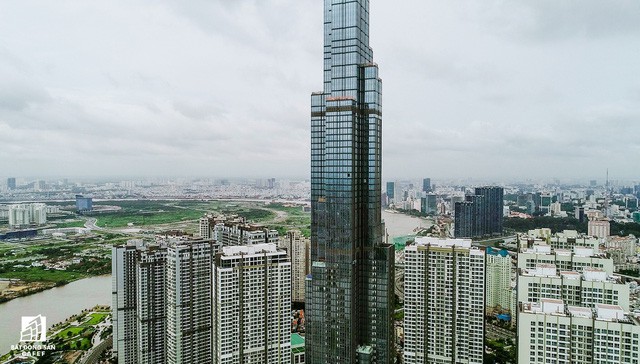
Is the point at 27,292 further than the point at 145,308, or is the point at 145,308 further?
the point at 27,292

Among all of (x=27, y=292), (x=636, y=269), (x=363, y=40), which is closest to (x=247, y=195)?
(x=27, y=292)

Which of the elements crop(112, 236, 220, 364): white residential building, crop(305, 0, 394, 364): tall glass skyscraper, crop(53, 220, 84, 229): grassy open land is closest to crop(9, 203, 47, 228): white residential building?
crop(53, 220, 84, 229): grassy open land

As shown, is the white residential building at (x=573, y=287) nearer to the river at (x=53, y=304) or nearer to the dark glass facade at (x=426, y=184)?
the river at (x=53, y=304)

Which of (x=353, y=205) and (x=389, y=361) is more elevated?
(x=353, y=205)

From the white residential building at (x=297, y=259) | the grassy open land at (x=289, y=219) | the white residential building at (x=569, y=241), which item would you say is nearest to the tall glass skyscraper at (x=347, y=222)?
the white residential building at (x=569, y=241)

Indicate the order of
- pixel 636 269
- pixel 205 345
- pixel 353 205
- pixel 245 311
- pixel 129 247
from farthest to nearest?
pixel 636 269 → pixel 129 247 → pixel 205 345 → pixel 353 205 → pixel 245 311

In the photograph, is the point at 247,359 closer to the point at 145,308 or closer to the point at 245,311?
the point at 245,311
